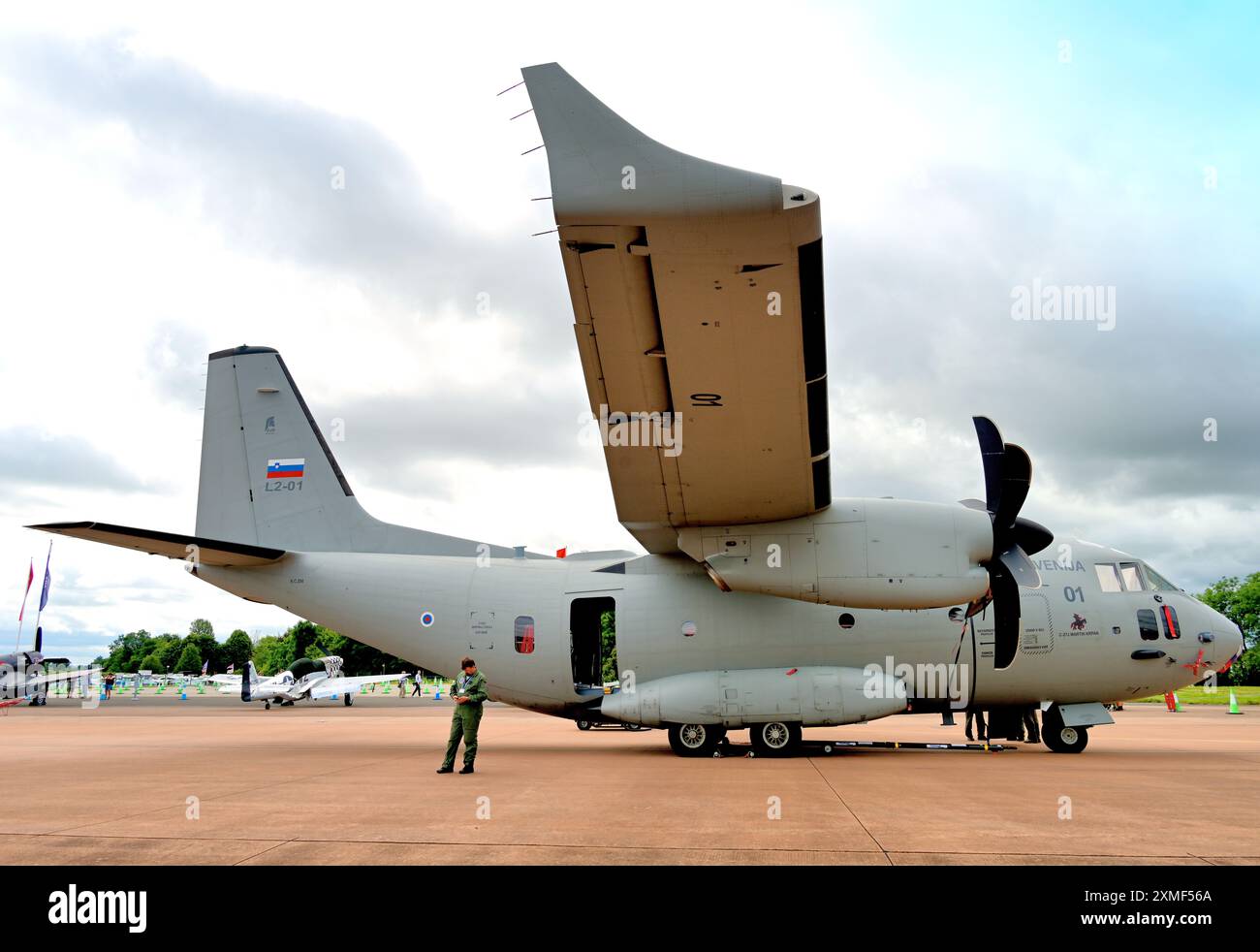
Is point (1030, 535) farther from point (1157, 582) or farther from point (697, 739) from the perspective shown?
point (697, 739)

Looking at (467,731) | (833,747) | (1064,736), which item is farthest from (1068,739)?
(467,731)

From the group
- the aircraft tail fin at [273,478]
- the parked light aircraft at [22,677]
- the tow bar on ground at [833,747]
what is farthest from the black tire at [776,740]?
the parked light aircraft at [22,677]

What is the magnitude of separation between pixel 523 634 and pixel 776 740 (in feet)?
16.4

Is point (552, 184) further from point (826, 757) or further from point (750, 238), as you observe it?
point (826, 757)

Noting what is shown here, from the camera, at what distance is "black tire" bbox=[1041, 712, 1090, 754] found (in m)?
15.6

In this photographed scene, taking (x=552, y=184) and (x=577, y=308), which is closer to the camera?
(x=552, y=184)

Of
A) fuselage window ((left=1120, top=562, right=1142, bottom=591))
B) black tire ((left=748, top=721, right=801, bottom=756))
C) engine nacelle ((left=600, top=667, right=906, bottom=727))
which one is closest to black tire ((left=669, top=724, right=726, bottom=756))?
engine nacelle ((left=600, top=667, right=906, bottom=727))

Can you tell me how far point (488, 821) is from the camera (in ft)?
26.2

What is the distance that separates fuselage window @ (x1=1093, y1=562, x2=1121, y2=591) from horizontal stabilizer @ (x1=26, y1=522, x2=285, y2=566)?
15.6 meters

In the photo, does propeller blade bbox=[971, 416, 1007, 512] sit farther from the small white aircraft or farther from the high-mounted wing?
the small white aircraft

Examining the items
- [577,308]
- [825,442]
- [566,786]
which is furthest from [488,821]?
[825,442]

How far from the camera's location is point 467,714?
12234 mm

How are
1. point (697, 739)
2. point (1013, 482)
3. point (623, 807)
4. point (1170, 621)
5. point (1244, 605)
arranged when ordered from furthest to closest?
point (1244, 605) → point (1170, 621) → point (697, 739) → point (1013, 482) → point (623, 807)
